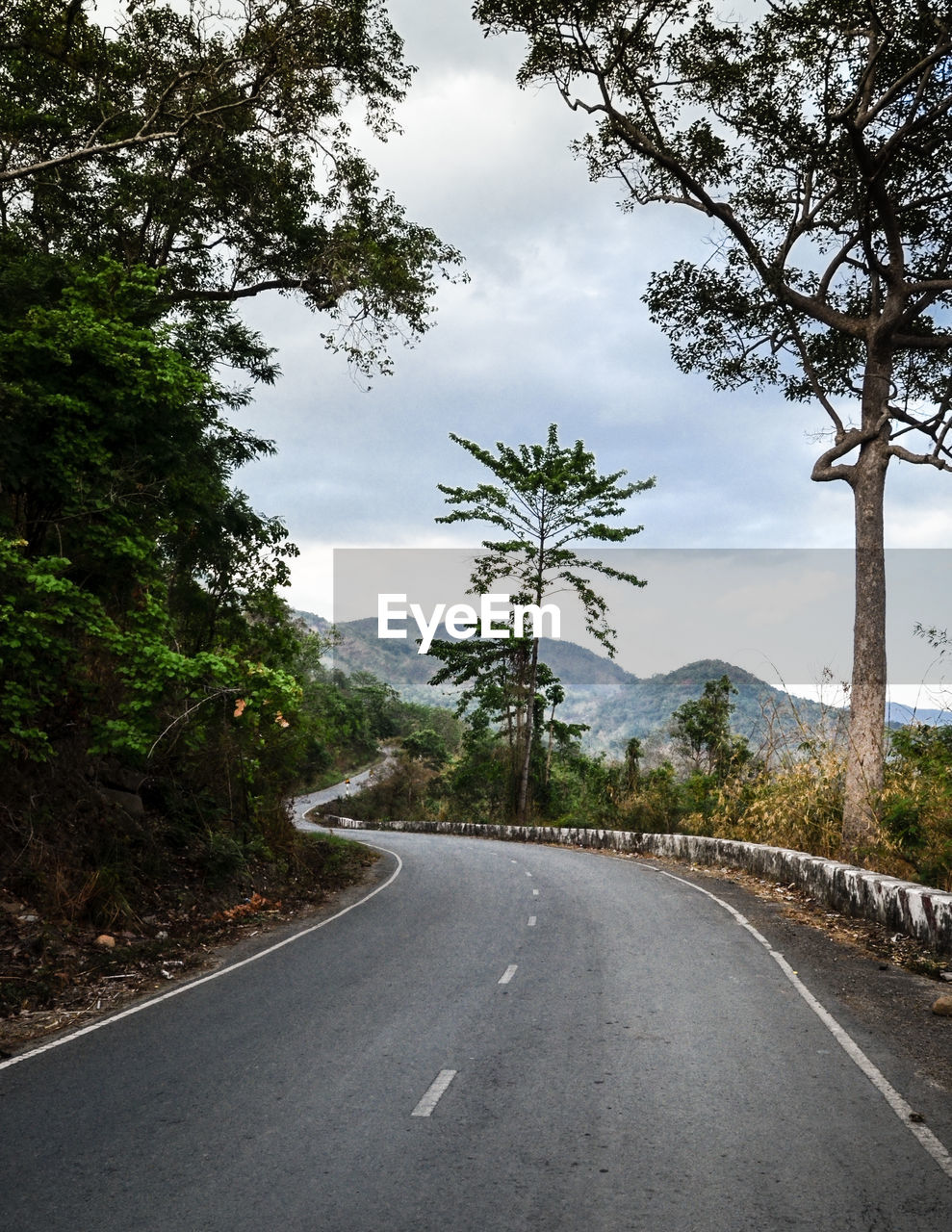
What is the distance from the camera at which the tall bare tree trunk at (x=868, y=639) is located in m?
15.9

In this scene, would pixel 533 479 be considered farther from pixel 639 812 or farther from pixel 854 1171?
pixel 854 1171

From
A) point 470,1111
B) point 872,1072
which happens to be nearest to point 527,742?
point 872,1072

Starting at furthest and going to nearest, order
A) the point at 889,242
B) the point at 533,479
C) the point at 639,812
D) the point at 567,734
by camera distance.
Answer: the point at 567,734 → the point at 533,479 → the point at 639,812 → the point at 889,242

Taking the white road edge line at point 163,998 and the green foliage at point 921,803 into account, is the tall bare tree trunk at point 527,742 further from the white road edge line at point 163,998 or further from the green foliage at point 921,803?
the white road edge line at point 163,998

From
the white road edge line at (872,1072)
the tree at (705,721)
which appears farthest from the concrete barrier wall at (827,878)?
the tree at (705,721)

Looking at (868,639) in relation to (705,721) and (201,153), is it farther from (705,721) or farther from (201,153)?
(705,721)

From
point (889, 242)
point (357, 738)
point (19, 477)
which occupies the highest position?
point (889, 242)

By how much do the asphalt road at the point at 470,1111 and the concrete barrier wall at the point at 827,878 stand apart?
7.20 feet

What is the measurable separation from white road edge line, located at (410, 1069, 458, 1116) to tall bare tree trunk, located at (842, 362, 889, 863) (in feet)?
36.4

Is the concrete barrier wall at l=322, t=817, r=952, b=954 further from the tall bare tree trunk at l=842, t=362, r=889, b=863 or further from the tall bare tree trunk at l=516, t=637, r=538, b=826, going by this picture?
the tall bare tree trunk at l=516, t=637, r=538, b=826

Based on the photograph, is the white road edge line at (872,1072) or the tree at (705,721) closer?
the white road edge line at (872,1072)

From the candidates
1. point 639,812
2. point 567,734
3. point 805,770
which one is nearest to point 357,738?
point 567,734

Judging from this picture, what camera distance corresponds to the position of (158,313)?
13133 millimetres

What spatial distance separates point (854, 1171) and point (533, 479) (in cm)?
Answer: 3661
